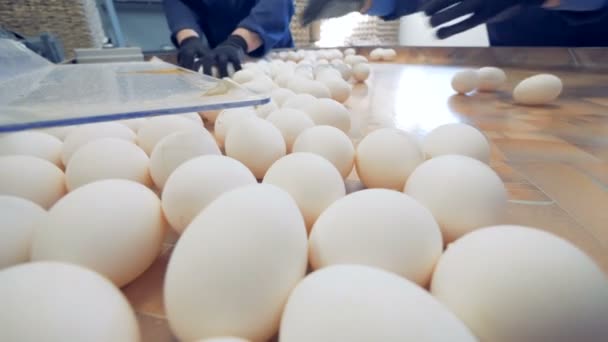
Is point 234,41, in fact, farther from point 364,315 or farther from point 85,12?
point 364,315


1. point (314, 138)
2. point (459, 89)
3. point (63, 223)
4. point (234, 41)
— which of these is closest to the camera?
point (63, 223)

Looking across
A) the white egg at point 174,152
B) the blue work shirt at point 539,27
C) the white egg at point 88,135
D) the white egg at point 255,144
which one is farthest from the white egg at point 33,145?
the blue work shirt at point 539,27

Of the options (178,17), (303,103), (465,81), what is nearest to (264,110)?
(303,103)

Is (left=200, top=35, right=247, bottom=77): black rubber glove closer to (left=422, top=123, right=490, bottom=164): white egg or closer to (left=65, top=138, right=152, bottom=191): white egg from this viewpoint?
(left=65, top=138, right=152, bottom=191): white egg

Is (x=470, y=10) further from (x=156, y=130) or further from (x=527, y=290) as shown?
(x=527, y=290)

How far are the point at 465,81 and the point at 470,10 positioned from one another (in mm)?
441

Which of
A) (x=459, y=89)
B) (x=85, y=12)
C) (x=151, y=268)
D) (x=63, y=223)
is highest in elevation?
(x=85, y=12)

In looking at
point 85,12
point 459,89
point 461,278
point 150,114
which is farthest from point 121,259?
point 85,12

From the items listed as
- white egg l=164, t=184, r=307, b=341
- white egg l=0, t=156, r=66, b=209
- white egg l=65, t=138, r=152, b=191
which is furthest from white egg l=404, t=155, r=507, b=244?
white egg l=0, t=156, r=66, b=209

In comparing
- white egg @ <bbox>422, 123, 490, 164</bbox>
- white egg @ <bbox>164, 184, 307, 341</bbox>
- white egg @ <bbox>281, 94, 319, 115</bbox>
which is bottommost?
white egg @ <bbox>422, 123, 490, 164</bbox>

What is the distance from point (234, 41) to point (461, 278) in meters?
1.91

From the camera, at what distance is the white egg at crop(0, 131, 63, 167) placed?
2.05 feet

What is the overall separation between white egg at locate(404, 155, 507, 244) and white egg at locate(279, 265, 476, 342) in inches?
8.3

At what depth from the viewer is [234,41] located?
1.96 m
